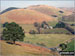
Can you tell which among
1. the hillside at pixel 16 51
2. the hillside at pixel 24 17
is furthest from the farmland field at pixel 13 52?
the hillside at pixel 24 17

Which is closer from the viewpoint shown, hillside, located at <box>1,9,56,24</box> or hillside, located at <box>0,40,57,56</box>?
hillside, located at <box>0,40,57,56</box>

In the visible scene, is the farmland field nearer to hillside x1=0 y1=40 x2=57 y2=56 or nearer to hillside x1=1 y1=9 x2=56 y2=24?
hillside x1=0 y1=40 x2=57 y2=56

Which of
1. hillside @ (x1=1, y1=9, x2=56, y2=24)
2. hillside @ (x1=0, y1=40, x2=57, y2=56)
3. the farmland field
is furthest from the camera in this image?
hillside @ (x1=1, y1=9, x2=56, y2=24)

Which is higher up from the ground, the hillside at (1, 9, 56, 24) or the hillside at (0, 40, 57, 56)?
the hillside at (0, 40, 57, 56)

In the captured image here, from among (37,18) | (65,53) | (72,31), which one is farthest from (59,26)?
(65,53)

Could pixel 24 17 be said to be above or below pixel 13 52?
below

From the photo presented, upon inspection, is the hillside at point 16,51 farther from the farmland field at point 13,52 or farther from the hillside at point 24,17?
the hillside at point 24,17

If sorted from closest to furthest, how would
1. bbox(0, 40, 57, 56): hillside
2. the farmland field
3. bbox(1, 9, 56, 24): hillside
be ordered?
the farmland field
bbox(0, 40, 57, 56): hillside
bbox(1, 9, 56, 24): hillside

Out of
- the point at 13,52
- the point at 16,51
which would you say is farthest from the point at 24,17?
the point at 13,52

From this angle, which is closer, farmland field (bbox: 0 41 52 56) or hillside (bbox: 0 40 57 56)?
farmland field (bbox: 0 41 52 56)

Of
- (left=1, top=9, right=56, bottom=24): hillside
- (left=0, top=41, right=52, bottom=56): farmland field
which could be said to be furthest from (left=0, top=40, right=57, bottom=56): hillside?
(left=1, top=9, right=56, bottom=24): hillside

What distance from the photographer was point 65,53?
97.1ft

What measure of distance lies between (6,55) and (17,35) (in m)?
9.96

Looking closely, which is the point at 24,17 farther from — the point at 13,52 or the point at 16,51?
the point at 13,52
